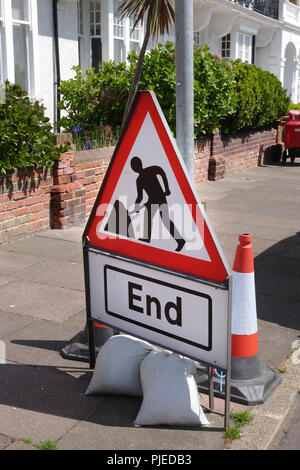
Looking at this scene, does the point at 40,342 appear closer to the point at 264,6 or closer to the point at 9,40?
the point at 9,40

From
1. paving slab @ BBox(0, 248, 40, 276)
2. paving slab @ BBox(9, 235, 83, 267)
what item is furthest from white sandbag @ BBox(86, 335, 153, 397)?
paving slab @ BBox(9, 235, 83, 267)

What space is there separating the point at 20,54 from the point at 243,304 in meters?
10.6

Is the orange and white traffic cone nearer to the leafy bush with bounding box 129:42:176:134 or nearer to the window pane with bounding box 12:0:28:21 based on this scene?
the leafy bush with bounding box 129:42:176:134

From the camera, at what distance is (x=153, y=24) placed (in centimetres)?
581

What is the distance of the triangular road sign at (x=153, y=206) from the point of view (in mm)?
3035

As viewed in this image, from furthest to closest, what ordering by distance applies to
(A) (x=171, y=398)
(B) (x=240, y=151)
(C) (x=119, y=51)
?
1. (C) (x=119, y=51)
2. (B) (x=240, y=151)
3. (A) (x=171, y=398)

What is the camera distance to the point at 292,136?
1484cm

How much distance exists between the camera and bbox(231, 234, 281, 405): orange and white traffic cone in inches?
142

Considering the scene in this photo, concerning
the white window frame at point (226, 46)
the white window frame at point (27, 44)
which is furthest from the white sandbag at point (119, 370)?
the white window frame at point (226, 46)

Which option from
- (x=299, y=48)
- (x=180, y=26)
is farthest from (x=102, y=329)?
(x=299, y=48)

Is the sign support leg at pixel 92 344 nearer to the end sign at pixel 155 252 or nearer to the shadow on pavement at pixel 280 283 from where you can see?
the end sign at pixel 155 252

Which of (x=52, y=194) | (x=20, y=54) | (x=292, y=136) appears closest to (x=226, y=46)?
(x=292, y=136)
